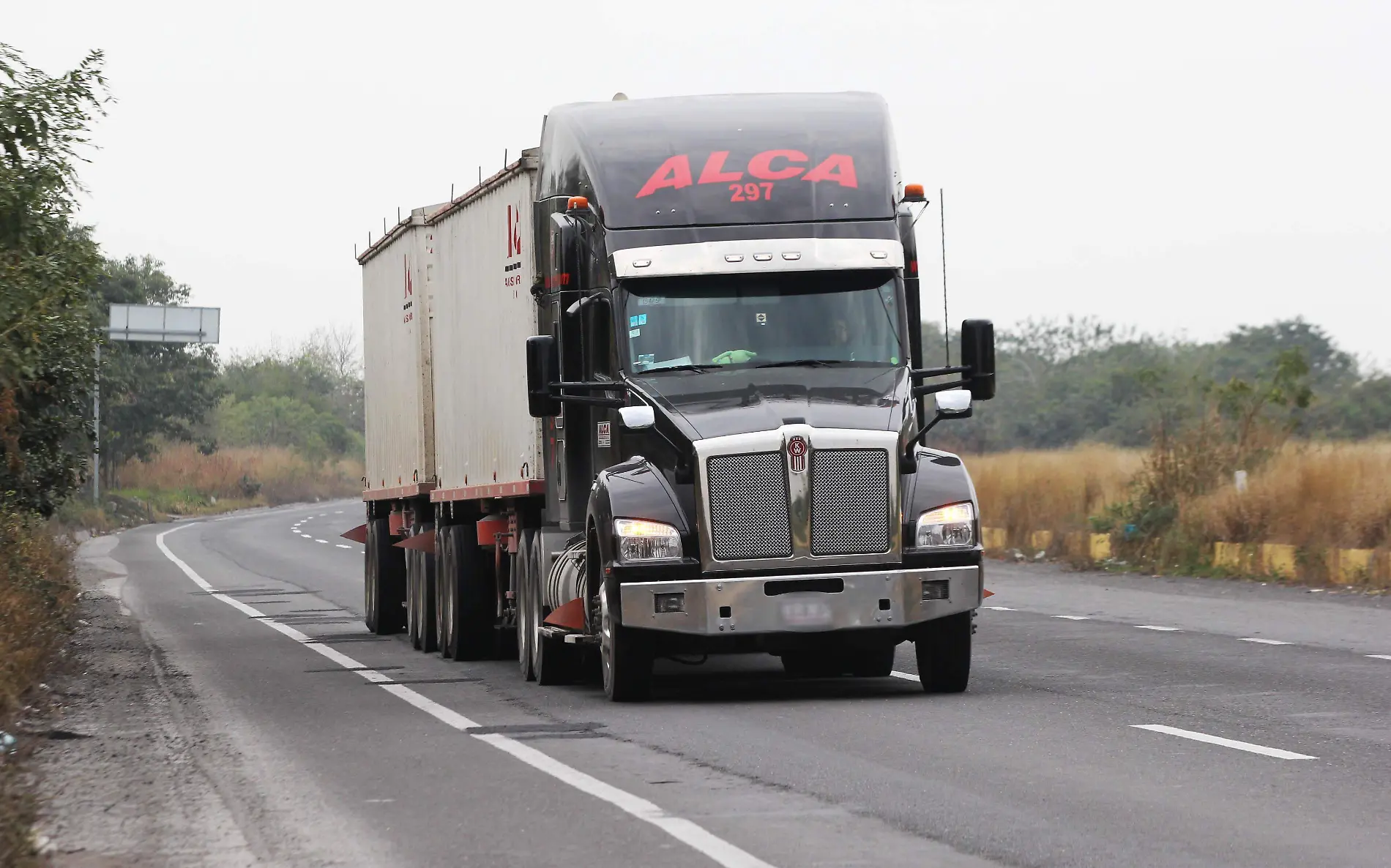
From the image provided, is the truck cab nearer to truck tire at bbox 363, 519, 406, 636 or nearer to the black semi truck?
the black semi truck

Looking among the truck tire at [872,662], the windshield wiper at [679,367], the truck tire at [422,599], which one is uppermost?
the windshield wiper at [679,367]

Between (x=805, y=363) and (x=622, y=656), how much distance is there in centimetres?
226

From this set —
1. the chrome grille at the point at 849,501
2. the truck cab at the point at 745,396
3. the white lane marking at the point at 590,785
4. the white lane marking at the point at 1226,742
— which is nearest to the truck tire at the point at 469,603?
the white lane marking at the point at 590,785

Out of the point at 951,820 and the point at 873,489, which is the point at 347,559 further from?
the point at 951,820

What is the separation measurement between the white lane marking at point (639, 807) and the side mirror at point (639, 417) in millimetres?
2458

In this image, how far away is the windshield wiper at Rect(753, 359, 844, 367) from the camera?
551 inches

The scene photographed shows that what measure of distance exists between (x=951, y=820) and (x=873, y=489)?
15.4ft

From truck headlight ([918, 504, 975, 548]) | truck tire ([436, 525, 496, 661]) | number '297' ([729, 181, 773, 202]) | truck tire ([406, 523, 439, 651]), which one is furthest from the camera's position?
truck tire ([406, 523, 439, 651])

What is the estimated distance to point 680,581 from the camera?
1306cm

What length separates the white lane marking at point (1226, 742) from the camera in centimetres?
1042

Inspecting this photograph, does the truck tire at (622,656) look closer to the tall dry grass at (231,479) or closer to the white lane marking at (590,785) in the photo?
the white lane marking at (590,785)

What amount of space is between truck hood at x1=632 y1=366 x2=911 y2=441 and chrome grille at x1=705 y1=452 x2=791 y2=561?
0.22 meters

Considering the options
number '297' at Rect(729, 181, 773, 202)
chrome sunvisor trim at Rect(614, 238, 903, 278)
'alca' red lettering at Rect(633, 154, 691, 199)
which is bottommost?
chrome sunvisor trim at Rect(614, 238, 903, 278)

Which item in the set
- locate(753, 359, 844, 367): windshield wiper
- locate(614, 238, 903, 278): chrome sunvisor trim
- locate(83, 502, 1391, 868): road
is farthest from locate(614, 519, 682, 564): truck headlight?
locate(614, 238, 903, 278): chrome sunvisor trim
